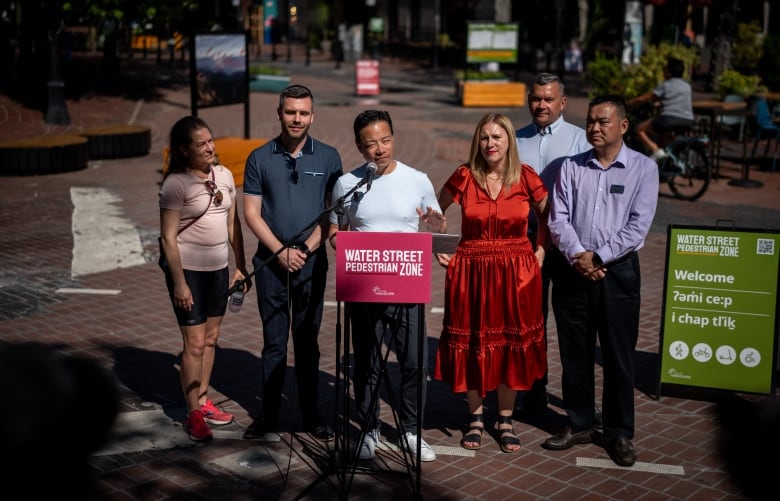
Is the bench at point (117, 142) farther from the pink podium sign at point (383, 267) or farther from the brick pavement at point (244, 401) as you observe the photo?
the pink podium sign at point (383, 267)

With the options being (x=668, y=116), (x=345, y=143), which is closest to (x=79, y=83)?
(x=345, y=143)

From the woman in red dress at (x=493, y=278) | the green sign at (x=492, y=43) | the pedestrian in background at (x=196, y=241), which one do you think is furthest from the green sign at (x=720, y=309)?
the green sign at (x=492, y=43)

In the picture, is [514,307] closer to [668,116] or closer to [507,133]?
[507,133]

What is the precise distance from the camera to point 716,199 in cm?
1380

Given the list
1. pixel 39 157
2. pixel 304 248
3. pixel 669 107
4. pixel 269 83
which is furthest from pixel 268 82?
pixel 304 248

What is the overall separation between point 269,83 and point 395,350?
24.5 metres

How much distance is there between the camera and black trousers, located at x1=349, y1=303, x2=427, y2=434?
17.1ft

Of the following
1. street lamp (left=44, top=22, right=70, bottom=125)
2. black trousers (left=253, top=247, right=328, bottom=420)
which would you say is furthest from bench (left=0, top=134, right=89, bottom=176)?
black trousers (left=253, top=247, right=328, bottom=420)

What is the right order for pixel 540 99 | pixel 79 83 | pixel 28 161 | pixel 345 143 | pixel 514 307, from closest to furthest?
pixel 514 307 → pixel 540 99 → pixel 28 161 → pixel 345 143 → pixel 79 83

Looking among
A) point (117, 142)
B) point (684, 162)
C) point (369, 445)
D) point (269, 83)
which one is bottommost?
point (369, 445)

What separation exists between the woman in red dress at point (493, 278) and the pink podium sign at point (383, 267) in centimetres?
80

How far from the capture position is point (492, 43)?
88.1ft

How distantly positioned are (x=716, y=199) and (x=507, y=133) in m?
9.45

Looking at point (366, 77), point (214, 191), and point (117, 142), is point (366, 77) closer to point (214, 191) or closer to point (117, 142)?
point (117, 142)
